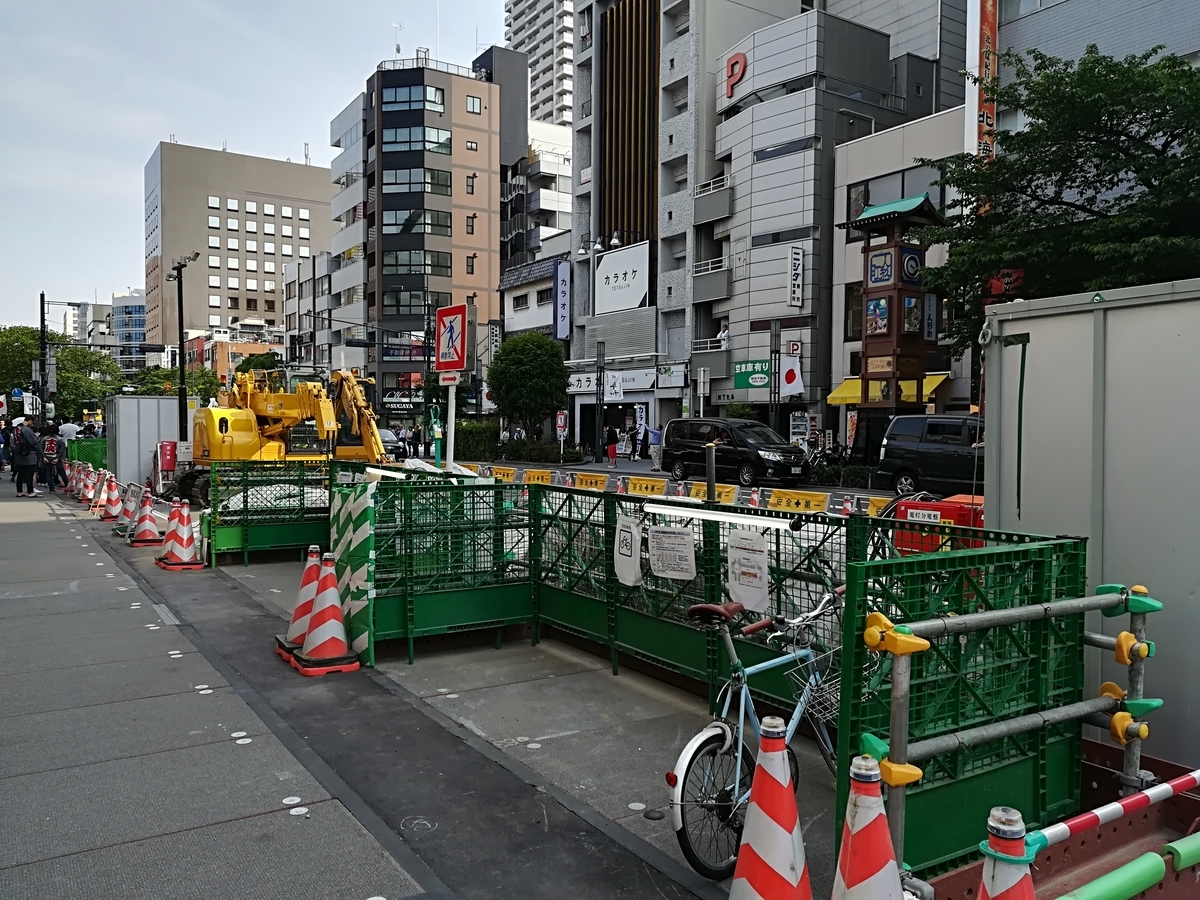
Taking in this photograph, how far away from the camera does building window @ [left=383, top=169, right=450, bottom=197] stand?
73.6 m

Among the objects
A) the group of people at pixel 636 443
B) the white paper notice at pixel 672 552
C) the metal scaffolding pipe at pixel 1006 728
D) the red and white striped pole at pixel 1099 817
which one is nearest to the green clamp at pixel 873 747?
the metal scaffolding pipe at pixel 1006 728

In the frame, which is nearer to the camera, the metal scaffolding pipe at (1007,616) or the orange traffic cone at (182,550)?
the metal scaffolding pipe at (1007,616)

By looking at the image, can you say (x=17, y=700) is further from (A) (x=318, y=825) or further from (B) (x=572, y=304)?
(B) (x=572, y=304)

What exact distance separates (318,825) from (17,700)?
3443 millimetres

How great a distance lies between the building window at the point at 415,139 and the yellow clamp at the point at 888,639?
76663 mm

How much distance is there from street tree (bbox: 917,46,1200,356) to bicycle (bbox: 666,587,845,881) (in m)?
14.1

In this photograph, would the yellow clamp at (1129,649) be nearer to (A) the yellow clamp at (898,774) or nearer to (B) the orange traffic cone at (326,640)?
(A) the yellow clamp at (898,774)

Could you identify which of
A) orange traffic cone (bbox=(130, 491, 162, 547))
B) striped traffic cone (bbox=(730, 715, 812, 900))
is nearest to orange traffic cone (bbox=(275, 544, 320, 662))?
striped traffic cone (bbox=(730, 715, 812, 900))

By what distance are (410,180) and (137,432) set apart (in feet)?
182

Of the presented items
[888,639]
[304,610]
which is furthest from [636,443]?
A: [888,639]

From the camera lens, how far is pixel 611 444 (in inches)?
1812

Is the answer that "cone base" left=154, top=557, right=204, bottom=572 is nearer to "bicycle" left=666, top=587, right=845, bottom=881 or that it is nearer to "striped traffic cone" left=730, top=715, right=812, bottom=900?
"bicycle" left=666, top=587, right=845, bottom=881

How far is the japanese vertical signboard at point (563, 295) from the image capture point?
5350 centimetres

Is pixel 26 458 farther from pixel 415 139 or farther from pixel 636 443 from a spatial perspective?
pixel 415 139
